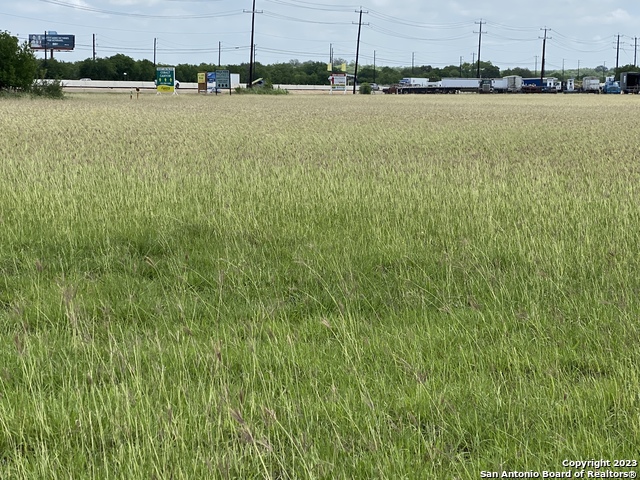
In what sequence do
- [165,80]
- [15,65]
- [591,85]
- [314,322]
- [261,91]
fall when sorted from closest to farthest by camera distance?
1. [314,322]
2. [15,65]
3. [165,80]
4. [261,91]
5. [591,85]

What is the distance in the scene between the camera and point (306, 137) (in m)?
20.9

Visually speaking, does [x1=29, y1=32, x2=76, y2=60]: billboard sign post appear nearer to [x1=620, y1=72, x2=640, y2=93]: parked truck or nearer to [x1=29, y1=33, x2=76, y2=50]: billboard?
[x1=29, y1=33, x2=76, y2=50]: billboard

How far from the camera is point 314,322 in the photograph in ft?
17.2

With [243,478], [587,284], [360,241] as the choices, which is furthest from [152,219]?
[243,478]

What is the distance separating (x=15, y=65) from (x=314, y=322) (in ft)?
178

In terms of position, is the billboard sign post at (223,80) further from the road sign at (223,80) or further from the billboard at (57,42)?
the billboard at (57,42)

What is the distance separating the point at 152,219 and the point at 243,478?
6085 millimetres

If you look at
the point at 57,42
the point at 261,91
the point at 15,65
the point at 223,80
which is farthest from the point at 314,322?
the point at 57,42

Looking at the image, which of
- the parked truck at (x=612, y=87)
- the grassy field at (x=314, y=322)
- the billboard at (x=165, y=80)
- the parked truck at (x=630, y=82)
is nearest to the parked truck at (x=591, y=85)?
the parked truck at (x=612, y=87)

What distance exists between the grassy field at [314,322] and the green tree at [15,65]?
43.5 m

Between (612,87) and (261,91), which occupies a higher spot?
(612,87)

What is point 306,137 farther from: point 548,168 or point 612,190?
point 612,190

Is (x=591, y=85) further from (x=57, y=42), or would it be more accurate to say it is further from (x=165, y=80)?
(x=57, y=42)

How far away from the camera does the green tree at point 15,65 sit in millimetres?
51531
